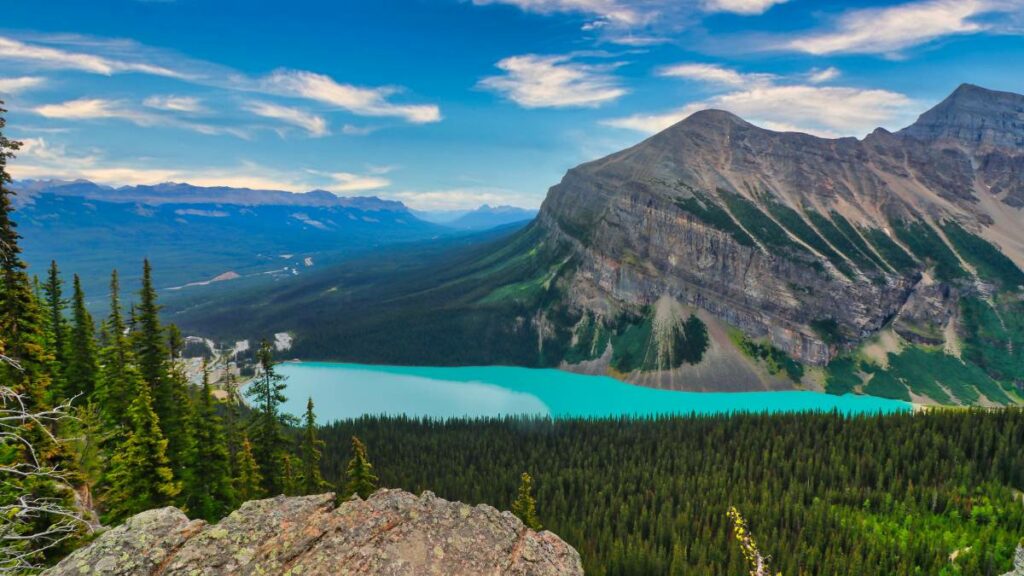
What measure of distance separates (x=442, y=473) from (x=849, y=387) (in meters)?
180

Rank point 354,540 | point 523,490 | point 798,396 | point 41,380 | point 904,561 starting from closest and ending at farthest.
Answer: point 354,540 < point 41,380 < point 523,490 < point 904,561 < point 798,396

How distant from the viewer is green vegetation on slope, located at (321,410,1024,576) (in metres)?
62.8

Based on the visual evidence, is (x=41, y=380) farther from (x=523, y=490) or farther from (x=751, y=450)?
(x=751, y=450)

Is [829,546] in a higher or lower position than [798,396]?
higher

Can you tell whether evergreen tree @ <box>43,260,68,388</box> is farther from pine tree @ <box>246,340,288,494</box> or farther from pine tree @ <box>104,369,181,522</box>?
pine tree @ <box>104,369,181,522</box>

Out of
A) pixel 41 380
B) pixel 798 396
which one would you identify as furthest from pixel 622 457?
pixel 798 396

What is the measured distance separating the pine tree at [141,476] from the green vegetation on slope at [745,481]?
42.5m

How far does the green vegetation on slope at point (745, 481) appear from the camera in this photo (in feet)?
206

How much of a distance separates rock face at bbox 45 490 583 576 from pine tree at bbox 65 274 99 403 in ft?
127

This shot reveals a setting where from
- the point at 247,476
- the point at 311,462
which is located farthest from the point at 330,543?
the point at 311,462

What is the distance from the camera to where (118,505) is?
1264 inches

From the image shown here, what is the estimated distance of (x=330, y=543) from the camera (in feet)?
61.1

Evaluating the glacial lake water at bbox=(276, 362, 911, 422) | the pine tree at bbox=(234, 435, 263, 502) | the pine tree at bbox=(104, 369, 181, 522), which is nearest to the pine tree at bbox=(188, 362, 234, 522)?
the pine tree at bbox=(234, 435, 263, 502)

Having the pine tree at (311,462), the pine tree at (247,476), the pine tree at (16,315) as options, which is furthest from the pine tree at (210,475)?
the pine tree at (16,315)
